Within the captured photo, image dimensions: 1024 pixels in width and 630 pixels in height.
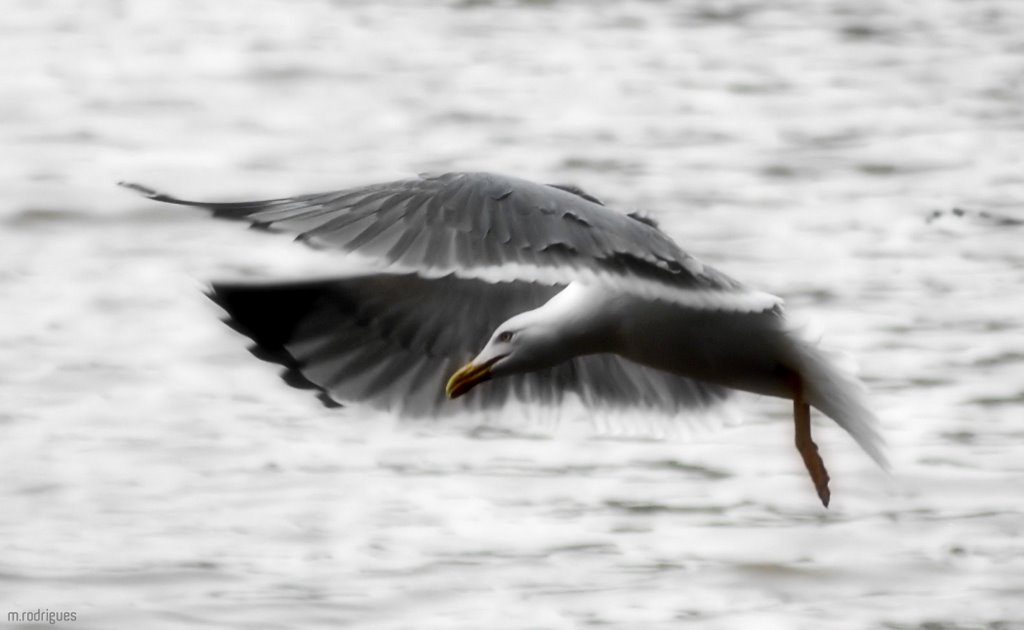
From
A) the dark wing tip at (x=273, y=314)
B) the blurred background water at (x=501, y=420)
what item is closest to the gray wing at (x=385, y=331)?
the dark wing tip at (x=273, y=314)

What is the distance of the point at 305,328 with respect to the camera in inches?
169

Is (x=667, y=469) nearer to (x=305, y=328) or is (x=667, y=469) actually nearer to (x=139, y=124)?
(x=305, y=328)

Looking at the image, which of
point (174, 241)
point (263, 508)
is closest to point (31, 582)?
point (263, 508)

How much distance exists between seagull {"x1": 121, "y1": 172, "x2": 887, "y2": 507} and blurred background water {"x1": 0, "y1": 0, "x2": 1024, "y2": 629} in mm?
224

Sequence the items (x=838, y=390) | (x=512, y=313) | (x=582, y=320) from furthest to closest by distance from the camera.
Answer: (x=512, y=313), (x=838, y=390), (x=582, y=320)

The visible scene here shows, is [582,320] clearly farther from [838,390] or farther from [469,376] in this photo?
[838,390]

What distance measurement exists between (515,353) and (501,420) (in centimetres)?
66

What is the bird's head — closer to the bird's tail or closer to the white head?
the white head

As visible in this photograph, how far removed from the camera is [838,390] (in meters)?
3.99

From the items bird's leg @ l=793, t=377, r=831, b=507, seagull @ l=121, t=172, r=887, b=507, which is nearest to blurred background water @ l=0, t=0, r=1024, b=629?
seagull @ l=121, t=172, r=887, b=507

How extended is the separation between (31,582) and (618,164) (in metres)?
3.85

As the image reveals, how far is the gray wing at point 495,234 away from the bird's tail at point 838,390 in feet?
0.78
